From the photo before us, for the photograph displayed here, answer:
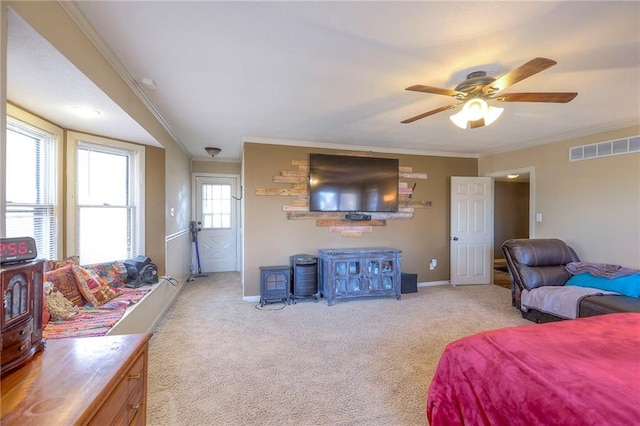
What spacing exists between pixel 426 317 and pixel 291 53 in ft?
11.0

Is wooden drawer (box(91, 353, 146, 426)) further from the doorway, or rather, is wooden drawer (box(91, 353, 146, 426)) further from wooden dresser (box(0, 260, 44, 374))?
the doorway

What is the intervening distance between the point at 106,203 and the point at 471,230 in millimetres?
5660

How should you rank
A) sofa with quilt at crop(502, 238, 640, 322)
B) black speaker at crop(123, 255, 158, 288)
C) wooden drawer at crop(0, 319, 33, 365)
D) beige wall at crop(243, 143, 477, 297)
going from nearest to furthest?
wooden drawer at crop(0, 319, 33, 365)
sofa with quilt at crop(502, 238, 640, 322)
black speaker at crop(123, 255, 158, 288)
beige wall at crop(243, 143, 477, 297)

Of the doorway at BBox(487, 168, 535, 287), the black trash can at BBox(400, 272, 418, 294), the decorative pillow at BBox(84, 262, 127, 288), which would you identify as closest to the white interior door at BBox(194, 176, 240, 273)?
the decorative pillow at BBox(84, 262, 127, 288)

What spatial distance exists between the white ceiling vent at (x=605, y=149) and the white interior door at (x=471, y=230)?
1.41 meters

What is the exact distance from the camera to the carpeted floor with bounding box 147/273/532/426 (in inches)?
76.0

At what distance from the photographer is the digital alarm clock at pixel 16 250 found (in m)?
1.00

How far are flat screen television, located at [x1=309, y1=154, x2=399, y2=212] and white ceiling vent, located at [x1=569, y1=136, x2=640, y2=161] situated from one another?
2.49 meters

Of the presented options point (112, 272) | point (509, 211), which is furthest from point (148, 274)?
point (509, 211)

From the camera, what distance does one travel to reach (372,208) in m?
4.81

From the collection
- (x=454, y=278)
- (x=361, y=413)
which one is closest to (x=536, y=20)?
(x=361, y=413)

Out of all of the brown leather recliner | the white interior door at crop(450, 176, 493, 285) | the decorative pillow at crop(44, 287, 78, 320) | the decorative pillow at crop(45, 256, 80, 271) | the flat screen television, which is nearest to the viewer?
the decorative pillow at crop(44, 287, 78, 320)

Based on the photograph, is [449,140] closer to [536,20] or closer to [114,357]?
[536,20]

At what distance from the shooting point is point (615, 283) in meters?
3.10
